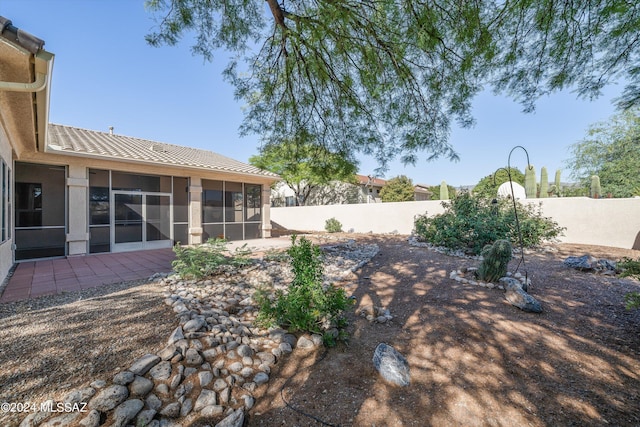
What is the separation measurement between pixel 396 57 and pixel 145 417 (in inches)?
215

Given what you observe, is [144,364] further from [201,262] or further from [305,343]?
[201,262]

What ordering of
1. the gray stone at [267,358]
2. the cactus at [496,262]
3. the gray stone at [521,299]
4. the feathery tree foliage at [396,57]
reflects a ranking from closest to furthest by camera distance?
the gray stone at [267,358], the feathery tree foliage at [396,57], the gray stone at [521,299], the cactus at [496,262]

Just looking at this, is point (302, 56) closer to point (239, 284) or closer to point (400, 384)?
point (239, 284)

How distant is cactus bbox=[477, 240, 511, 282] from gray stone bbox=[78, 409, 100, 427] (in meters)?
5.53

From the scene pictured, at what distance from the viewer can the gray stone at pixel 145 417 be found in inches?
68.2

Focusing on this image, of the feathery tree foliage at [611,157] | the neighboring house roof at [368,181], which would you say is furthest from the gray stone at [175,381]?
the feathery tree foliage at [611,157]

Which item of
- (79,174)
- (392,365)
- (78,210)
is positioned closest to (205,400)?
(392,365)

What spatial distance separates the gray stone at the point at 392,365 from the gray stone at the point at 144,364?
2.01 metres

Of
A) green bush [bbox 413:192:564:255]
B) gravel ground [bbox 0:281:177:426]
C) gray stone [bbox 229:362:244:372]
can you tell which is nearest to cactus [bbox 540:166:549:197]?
green bush [bbox 413:192:564:255]

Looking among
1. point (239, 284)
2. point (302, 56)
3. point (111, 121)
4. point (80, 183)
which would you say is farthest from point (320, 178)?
point (111, 121)

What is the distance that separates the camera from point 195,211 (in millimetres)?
9438

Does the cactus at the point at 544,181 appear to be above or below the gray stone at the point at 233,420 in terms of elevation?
above

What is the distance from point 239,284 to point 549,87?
592cm

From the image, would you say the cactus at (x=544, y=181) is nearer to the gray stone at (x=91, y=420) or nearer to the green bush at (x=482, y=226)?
the green bush at (x=482, y=226)
